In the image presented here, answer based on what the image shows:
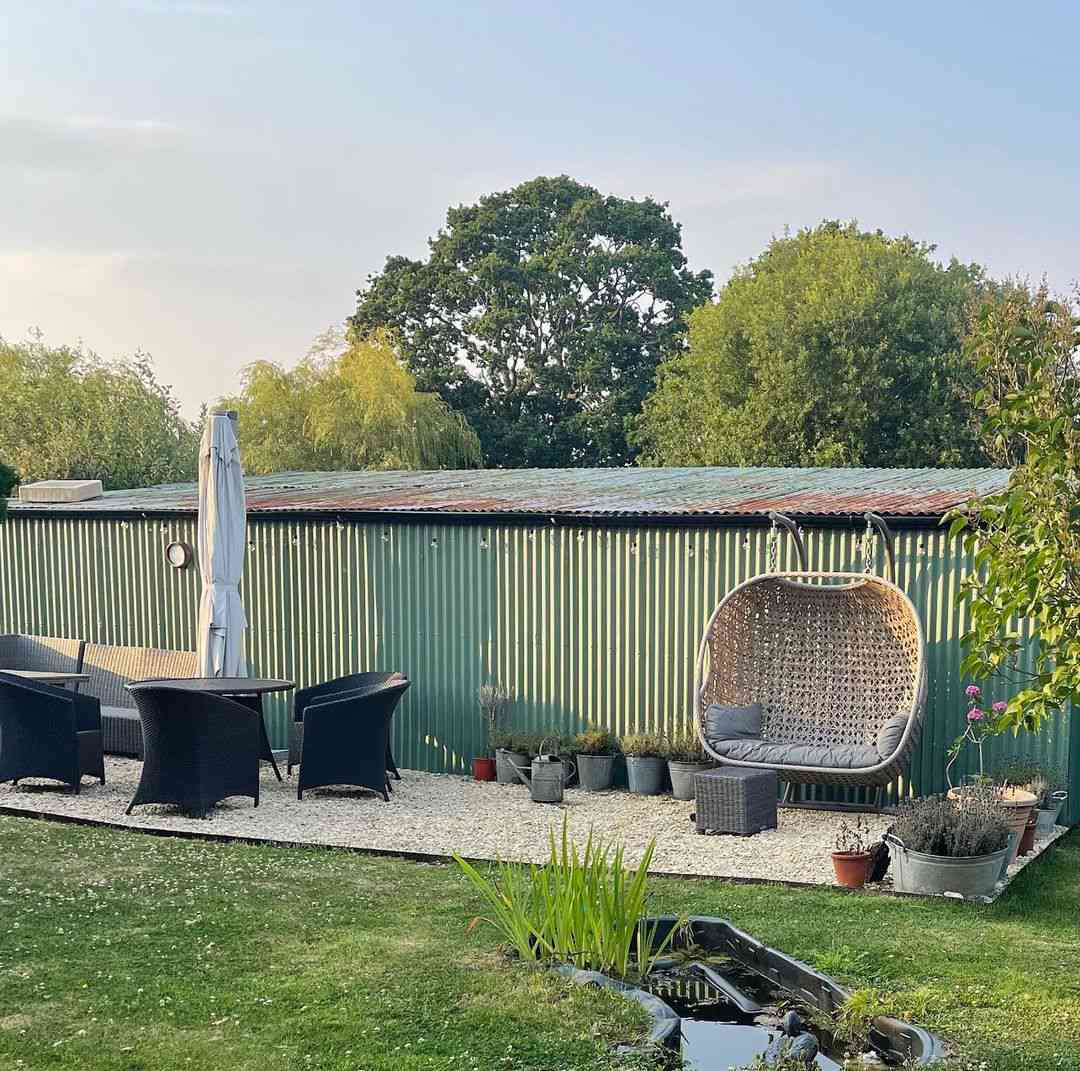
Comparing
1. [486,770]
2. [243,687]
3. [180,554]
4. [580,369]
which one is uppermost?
[580,369]

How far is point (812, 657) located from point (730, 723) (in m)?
0.78

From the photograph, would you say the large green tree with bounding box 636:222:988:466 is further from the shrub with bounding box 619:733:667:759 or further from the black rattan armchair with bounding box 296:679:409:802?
the black rattan armchair with bounding box 296:679:409:802

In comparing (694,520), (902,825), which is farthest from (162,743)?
(902,825)

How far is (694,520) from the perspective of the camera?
385 inches

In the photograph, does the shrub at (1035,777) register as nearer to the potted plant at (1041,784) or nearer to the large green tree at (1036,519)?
the potted plant at (1041,784)

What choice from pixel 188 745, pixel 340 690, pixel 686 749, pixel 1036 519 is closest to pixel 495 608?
pixel 340 690

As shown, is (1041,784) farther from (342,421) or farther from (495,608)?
(342,421)

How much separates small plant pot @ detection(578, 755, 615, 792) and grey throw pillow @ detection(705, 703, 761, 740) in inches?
37.3


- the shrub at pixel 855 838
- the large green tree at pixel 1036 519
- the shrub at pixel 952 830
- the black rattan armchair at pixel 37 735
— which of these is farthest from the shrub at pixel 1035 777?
the black rattan armchair at pixel 37 735

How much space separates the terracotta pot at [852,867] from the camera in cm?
694

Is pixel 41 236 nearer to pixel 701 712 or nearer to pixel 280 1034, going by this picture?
pixel 701 712

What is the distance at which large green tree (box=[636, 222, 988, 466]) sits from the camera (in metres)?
27.8

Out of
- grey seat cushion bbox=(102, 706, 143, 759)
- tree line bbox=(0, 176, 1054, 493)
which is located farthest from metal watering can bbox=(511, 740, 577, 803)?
tree line bbox=(0, 176, 1054, 493)

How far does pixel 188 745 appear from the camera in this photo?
8.60m
